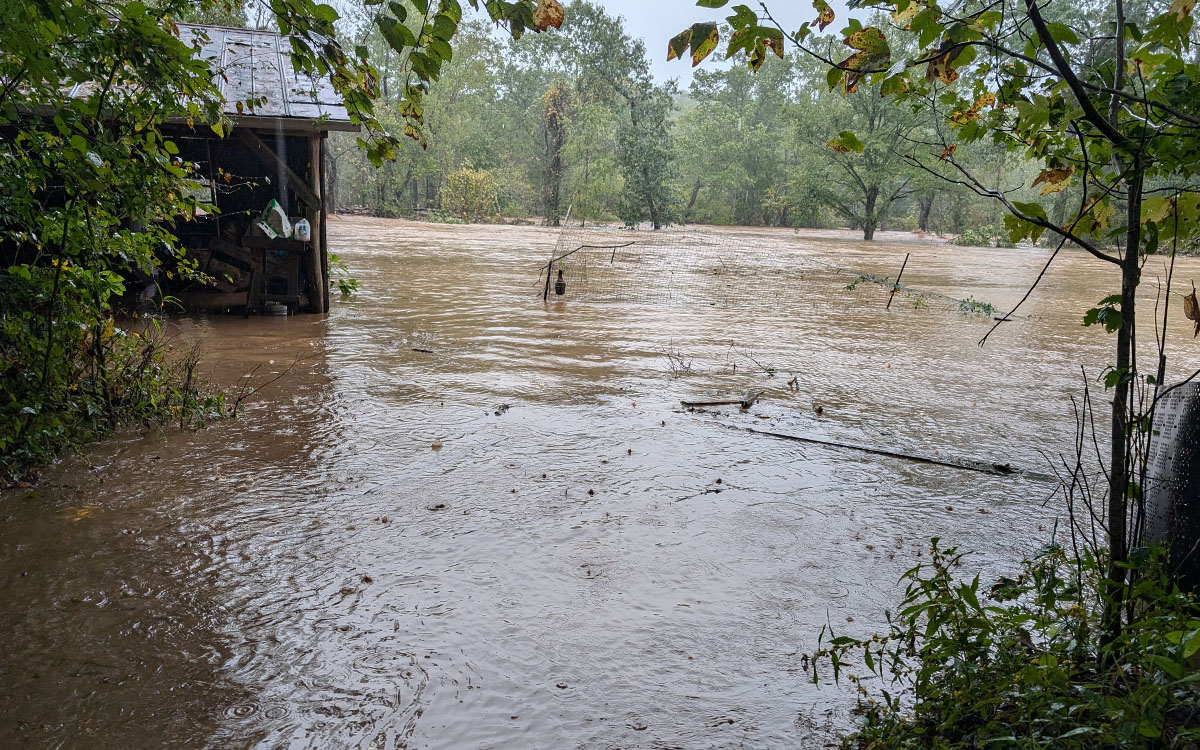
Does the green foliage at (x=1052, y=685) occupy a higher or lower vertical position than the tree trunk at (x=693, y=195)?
lower

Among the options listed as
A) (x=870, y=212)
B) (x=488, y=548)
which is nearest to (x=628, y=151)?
(x=870, y=212)

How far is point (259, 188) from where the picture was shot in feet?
40.7

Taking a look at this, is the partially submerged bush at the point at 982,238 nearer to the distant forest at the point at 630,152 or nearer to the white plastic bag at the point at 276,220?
the distant forest at the point at 630,152

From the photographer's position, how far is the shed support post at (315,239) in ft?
37.0

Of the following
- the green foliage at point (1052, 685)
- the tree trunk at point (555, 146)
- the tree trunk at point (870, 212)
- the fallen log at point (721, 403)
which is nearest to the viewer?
the green foliage at point (1052, 685)

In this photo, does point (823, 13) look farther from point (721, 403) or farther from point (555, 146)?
point (555, 146)

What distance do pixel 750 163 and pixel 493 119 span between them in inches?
796

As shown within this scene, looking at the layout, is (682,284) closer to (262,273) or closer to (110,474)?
(262,273)

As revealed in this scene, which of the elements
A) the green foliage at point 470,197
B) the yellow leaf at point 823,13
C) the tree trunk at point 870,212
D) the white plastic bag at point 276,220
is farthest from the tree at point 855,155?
the yellow leaf at point 823,13

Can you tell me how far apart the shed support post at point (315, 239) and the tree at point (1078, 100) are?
1008 centimetres

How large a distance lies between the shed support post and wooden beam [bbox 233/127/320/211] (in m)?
0.06

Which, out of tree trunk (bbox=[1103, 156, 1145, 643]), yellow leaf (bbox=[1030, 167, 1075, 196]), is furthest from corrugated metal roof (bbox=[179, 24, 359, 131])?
tree trunk (bbox=[1103, 156, 1145, 643])

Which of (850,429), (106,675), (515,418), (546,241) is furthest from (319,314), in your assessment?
(546,241)

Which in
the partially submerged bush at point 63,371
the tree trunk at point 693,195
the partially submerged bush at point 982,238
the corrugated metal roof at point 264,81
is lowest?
the partially submerged bush at point 63,371
